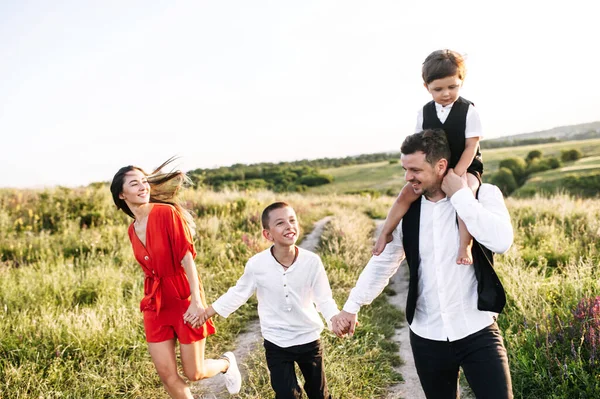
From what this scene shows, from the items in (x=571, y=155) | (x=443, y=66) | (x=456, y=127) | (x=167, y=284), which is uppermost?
(x=443, y=66)

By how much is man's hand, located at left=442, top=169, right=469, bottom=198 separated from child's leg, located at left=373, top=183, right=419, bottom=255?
25 centimetres

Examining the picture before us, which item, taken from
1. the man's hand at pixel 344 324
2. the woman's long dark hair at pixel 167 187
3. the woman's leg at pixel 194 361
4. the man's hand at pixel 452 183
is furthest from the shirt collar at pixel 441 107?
the woman's leg at pixel 194 361

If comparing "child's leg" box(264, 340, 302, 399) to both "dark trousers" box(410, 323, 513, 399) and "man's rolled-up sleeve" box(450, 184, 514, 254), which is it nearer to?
"dark trousers" box(410, 323, 513, 399)

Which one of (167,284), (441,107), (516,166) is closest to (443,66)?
(441,107)

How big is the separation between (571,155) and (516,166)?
1069 centimetres

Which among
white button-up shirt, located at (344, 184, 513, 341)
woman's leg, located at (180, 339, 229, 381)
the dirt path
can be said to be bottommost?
the dirt path

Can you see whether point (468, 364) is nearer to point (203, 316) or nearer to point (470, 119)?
point (470, 119)

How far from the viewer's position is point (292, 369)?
11.2ft

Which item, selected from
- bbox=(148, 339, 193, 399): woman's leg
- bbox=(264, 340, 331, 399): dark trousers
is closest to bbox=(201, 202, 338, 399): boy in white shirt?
bbox=(264, 340, 331, 399): dark trousers

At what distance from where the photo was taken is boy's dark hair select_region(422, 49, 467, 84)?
2889 millimetres

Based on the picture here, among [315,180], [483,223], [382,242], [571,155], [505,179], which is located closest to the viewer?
[483,223]

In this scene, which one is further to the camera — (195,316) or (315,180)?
(315,180)

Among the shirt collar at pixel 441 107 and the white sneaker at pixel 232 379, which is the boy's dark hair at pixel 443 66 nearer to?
the shirt collar at pixel 441 107

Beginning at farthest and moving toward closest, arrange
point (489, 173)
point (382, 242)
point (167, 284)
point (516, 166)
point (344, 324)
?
point (516, 166) < point (489, 173) < point (167, 284) < point (344, 324) < point (382, 242)
